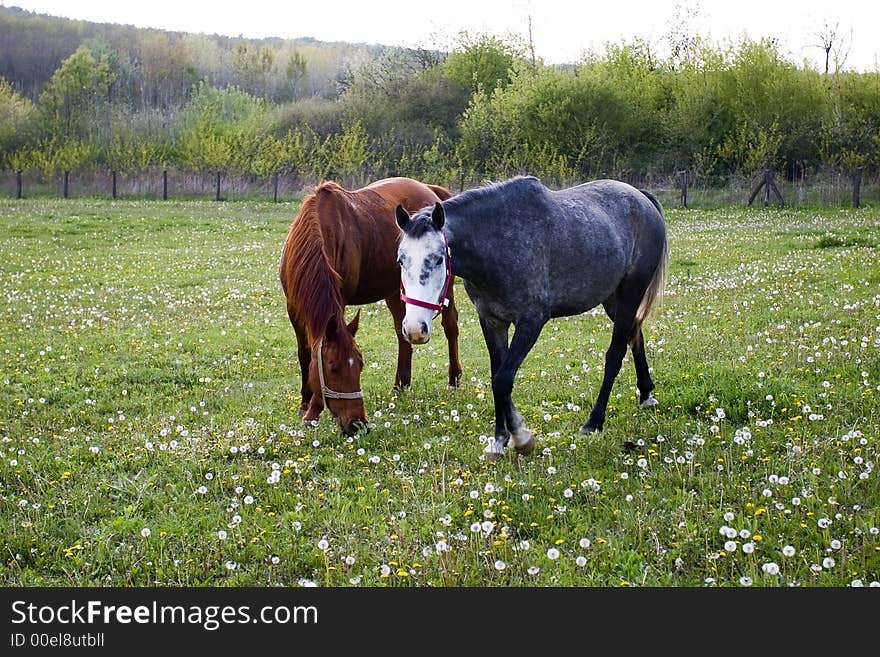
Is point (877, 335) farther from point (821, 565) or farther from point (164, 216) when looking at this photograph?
point (164, 216)

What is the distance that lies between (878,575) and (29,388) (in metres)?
Result: 8.99

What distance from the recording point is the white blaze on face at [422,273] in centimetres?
555

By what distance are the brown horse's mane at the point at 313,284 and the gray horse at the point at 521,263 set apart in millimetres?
1190

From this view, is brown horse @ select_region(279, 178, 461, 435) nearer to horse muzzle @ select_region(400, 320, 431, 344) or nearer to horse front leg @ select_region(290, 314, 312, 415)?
horse front leg @ select_region(290, 314, 312, 415)

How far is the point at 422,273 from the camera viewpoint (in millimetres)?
5582

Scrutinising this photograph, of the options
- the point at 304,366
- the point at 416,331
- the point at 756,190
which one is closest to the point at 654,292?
the point at 416,331

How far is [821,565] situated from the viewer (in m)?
4.25

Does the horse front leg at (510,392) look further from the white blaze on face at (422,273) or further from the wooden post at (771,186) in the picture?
the wooden post at (771,186)

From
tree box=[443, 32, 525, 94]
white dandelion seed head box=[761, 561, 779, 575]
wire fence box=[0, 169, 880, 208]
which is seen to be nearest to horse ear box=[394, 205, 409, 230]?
white dandelion seed head box=[761, 561, 779, 575]

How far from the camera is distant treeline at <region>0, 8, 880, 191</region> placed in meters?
44.5

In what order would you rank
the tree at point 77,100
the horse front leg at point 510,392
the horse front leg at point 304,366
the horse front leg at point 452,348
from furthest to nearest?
the tree at point 77,100 → the horse front leg at point 452,348 → the horse front leg at point 304,366 → the horse front leg at point 510,392

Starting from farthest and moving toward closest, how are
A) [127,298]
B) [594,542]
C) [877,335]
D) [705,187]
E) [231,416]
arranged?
[705,187] → [127,298] → [877,335] → [231,416] → [594,542]

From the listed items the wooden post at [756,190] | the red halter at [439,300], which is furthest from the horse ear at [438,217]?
the wooden post at [756,190]

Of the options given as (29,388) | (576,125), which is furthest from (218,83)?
(29,388)
